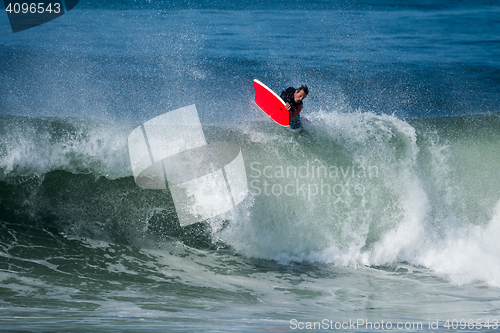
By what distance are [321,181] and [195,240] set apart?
2.54 metres

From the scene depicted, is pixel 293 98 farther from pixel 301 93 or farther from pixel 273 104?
pixel 273 104

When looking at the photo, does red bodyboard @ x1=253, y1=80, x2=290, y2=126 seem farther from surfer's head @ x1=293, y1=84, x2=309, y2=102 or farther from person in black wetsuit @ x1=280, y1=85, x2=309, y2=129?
surfer's head @ x1=293, y1=84, x2=309, y2=102

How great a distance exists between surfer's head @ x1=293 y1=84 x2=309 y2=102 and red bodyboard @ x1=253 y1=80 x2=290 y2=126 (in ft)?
0.92

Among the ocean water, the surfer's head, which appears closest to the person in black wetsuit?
the surfer's head

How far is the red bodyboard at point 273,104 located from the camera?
22.2 ft

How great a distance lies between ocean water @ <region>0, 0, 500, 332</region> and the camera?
452cm

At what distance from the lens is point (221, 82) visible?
10461 mm

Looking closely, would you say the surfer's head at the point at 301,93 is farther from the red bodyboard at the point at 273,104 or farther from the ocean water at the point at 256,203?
the ocean water at the point at 256,203

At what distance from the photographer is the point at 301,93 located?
20.5ft

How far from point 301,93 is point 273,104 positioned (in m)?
0.81

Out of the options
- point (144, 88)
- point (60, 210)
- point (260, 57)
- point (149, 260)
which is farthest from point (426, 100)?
point (60, 210)

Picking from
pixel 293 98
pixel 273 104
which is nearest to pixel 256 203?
pixel 273 104

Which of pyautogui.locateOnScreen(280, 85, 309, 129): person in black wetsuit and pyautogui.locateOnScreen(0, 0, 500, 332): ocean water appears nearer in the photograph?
pyautogui.locateOnScreen(0, 0, 500, 332): ocean water

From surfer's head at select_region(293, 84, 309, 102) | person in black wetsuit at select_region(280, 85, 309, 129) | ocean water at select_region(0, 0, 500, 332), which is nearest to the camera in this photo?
ocean water at select_region(0, 0, 500, 332)
